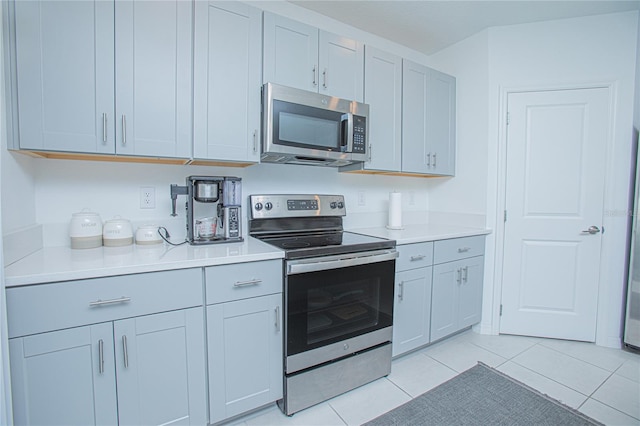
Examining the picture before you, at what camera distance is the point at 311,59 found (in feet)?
6.17

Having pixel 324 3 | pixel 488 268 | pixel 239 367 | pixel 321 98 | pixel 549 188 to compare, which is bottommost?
pixel 239 367

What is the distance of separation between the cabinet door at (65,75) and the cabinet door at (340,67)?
1.15m

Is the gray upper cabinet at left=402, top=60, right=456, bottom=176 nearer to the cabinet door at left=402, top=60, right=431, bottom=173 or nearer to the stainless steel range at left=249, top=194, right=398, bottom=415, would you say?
the cabinet door at left=402, top=60, right=431, bottom=173

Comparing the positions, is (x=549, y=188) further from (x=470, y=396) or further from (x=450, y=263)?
(x=470, y=396)

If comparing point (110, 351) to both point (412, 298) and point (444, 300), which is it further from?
point (444, 300)

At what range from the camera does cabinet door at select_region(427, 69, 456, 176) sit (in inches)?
100.0

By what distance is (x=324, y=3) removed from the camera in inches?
85.7

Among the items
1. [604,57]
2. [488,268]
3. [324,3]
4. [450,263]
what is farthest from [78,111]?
[604,57]

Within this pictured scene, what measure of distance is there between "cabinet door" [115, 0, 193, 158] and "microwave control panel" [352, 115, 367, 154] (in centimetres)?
103

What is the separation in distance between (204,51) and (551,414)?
2722 millimetres

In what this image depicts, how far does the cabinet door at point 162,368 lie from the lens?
3.96ft

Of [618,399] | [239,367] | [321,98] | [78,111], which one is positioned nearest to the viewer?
[78,111]

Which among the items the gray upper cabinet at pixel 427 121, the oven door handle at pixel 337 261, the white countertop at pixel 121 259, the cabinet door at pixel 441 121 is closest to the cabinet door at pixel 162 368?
the white countertop at pixel 121 259

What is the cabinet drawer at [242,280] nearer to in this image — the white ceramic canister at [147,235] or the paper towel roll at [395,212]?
the white ceramic canister at [147,235]
